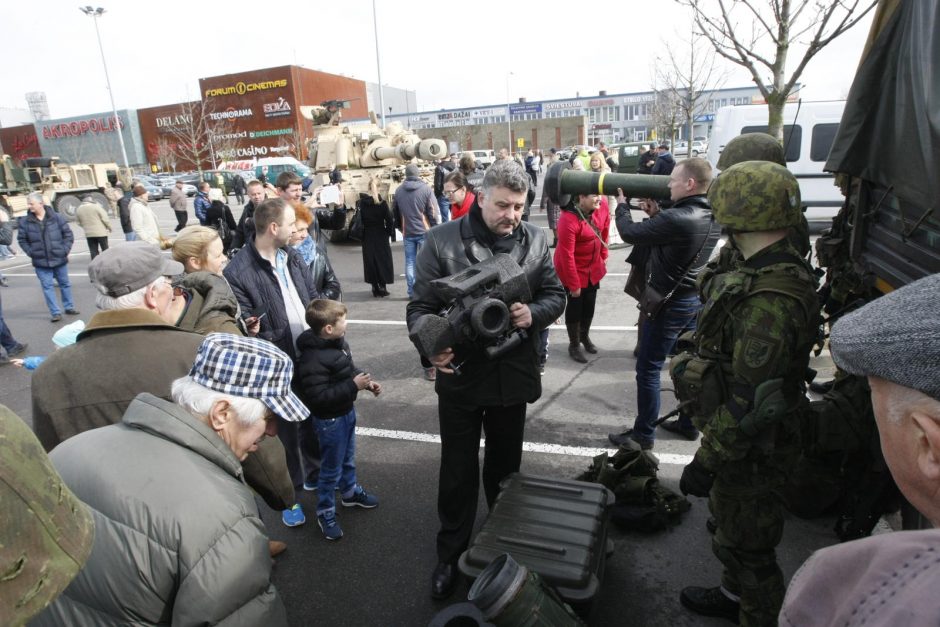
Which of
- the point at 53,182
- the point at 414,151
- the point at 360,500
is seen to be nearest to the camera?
the point at 360,500

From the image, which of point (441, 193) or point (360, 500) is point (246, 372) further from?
point (441, 193)

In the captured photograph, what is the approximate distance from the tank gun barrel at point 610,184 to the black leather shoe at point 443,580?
2.36m

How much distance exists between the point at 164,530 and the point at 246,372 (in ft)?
1.75

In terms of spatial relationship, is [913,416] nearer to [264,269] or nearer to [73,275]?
[264,269]

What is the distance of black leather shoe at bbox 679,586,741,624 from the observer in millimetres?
2639

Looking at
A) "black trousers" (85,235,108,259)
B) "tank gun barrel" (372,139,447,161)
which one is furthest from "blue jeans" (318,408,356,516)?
"tank gun barrel" (372,139,447,161)

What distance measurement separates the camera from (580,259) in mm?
5590

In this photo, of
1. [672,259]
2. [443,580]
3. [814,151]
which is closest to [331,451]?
[443,580]

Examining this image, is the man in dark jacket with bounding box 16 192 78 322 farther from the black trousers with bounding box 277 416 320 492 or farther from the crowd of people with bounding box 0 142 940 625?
the black trousers with bounding box 277 416 320 492

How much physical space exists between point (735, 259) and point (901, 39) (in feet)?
4.64

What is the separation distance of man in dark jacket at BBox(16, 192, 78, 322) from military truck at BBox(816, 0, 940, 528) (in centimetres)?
979

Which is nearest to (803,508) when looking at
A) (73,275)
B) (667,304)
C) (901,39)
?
(667,304)

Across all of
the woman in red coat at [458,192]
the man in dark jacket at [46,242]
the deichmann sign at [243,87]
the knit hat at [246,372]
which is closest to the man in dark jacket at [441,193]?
the woman in red coat at [458,192]

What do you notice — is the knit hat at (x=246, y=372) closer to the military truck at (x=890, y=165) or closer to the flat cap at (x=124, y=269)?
the flat cap at (x=124, y=269)
